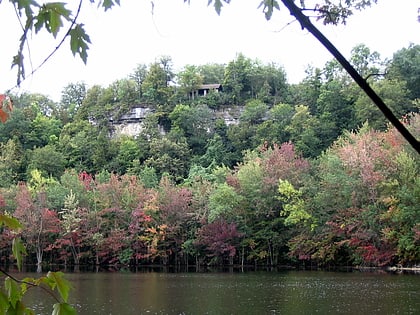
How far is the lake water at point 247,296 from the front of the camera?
1345cm

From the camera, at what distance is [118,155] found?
1801 inches

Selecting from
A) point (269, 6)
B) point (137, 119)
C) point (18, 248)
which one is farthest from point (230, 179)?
point (18, 248)

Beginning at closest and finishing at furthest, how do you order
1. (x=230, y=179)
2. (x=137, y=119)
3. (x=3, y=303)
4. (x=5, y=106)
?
(x=3, y=303) → (x=5, y=106) → (x=230, y=179) → (x=137, y=119)

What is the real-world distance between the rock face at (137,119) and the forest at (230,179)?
0.72m

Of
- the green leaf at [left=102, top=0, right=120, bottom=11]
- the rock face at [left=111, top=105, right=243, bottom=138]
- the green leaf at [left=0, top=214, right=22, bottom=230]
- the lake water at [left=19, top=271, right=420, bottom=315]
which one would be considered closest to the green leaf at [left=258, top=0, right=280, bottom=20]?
the green leaf at [left=102, top=0, right=120, bottom=11]

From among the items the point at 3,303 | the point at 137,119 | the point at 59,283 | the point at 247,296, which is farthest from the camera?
the point at 137,119

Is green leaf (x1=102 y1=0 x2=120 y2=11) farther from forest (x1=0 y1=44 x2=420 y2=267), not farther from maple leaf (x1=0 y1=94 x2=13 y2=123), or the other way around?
forest (x1=0 y1=44 x2=420 y2=267)

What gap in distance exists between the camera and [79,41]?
1165mm

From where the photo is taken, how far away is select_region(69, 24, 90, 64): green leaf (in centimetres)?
115

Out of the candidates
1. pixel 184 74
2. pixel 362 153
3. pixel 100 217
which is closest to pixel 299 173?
pixel 362 153

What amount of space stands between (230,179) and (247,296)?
54.4 feet

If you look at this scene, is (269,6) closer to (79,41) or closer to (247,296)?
(79,41)

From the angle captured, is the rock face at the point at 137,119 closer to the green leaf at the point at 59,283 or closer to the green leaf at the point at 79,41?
the green leaf at the point at 79,41

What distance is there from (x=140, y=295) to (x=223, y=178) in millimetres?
17960
